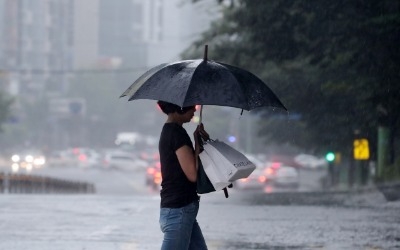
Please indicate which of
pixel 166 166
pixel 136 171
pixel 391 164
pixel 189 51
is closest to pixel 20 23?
pixel 136 171

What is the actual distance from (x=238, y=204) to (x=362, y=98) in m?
6.59

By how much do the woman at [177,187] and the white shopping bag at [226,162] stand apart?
0.37 feet

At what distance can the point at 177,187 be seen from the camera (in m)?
7.86

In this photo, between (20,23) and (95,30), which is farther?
(95,30)

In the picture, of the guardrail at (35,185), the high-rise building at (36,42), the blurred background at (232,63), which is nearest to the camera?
the blurred background at (232,63)

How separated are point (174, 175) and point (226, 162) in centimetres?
37

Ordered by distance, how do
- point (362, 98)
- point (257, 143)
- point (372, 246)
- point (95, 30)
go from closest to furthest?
point (372, 246) → point (362, 98) → point (257, 143) → point (95, 30)

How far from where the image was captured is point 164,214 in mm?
7898

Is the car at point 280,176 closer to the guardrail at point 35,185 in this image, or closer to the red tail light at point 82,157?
the guardrail at point 35,185

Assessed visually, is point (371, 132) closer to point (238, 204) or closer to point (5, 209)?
point (238, 204)

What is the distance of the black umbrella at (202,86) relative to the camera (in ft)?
26.1

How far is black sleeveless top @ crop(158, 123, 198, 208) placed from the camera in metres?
7.85

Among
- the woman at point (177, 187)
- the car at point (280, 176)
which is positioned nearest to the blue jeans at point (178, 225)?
the woman at point (177, 187)

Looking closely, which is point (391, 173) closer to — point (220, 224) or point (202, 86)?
point (220, 224)
